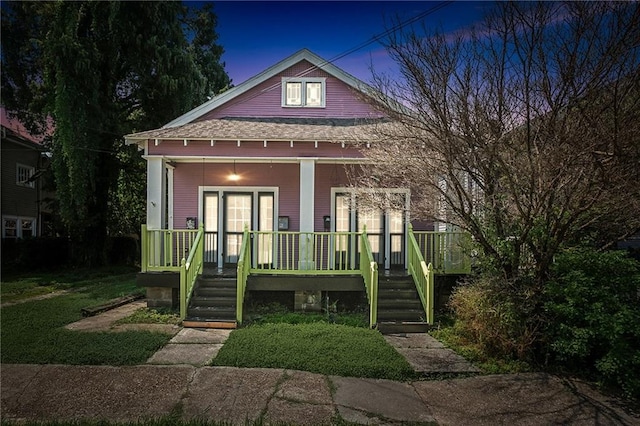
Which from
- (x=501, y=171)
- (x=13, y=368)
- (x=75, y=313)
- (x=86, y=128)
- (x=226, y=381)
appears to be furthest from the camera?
(x=86, y=128)

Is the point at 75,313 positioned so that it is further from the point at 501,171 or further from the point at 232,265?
the point at 501,171

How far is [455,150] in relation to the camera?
18.7 feet

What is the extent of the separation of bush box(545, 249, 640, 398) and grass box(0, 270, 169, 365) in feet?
18.8

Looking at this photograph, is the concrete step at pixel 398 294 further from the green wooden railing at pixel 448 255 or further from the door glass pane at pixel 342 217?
the door glass pane at pixel 342 217

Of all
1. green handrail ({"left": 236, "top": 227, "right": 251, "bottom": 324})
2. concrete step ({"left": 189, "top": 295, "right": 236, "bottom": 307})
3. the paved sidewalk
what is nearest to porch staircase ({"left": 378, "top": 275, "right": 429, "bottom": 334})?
the paved sidewalk

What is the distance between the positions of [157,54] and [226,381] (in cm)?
1425

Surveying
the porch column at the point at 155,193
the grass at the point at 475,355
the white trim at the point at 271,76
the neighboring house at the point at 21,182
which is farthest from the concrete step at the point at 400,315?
the neighboring house at the point at 21,182

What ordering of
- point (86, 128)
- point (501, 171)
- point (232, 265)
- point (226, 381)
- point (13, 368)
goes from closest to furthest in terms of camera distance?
point (226, 381) < point (13, 368) < point (501, 171) < point (232, 265) < point (86, 128)

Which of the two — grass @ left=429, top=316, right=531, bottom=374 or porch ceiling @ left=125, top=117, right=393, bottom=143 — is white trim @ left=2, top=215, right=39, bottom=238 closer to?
porch ceiling @ left=125, top=117, right=393, bottom=143

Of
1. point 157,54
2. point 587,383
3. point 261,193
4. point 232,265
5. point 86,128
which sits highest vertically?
point 157,54

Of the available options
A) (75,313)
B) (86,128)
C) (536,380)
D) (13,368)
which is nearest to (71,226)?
(86,128)

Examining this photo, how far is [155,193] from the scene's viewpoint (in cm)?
888

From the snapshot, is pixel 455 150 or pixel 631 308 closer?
pixel 631 308

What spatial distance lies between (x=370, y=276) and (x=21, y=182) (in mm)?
18376
